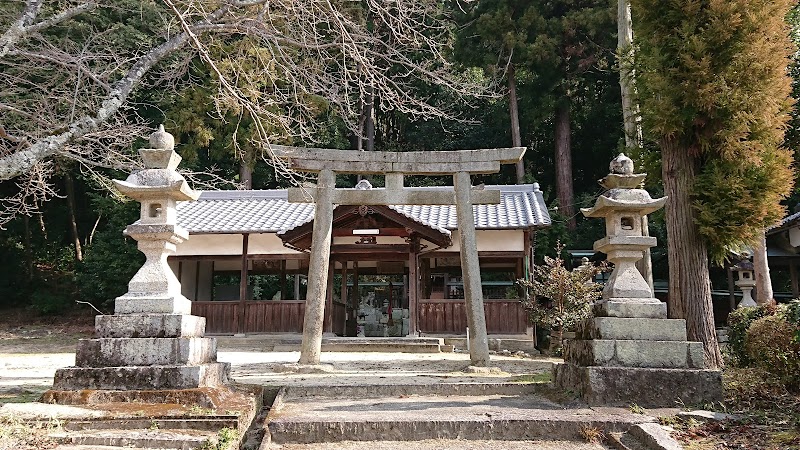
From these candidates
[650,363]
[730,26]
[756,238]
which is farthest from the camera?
[756,238]

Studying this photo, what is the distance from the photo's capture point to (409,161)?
9016mm

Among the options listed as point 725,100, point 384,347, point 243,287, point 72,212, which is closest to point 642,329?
point 725,100

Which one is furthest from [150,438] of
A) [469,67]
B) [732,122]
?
[469,67]

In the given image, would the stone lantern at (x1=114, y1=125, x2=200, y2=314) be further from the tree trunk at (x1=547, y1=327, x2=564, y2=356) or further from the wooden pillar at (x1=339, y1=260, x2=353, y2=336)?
the wooden pillar at (x1=339, y1=260, x2=353, y2=336)

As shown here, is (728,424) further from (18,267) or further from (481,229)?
(18,267)

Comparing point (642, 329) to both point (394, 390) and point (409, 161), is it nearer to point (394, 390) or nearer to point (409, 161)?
point (394, 390)

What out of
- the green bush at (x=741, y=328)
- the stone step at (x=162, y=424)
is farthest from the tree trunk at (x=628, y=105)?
the stone step at (x=162, y=424)

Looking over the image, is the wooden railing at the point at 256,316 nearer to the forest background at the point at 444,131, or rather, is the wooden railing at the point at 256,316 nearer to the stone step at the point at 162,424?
the forest background at the point at 444,131

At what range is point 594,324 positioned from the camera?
5699 millimetres

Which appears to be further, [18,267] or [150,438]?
[18,267]

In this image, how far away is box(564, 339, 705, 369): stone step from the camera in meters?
5.36

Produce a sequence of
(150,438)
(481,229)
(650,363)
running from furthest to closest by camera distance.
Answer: (481,229), (650,363), (150,438)

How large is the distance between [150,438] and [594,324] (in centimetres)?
→ 402

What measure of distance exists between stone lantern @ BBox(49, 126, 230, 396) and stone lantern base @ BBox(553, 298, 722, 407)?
3503mm
